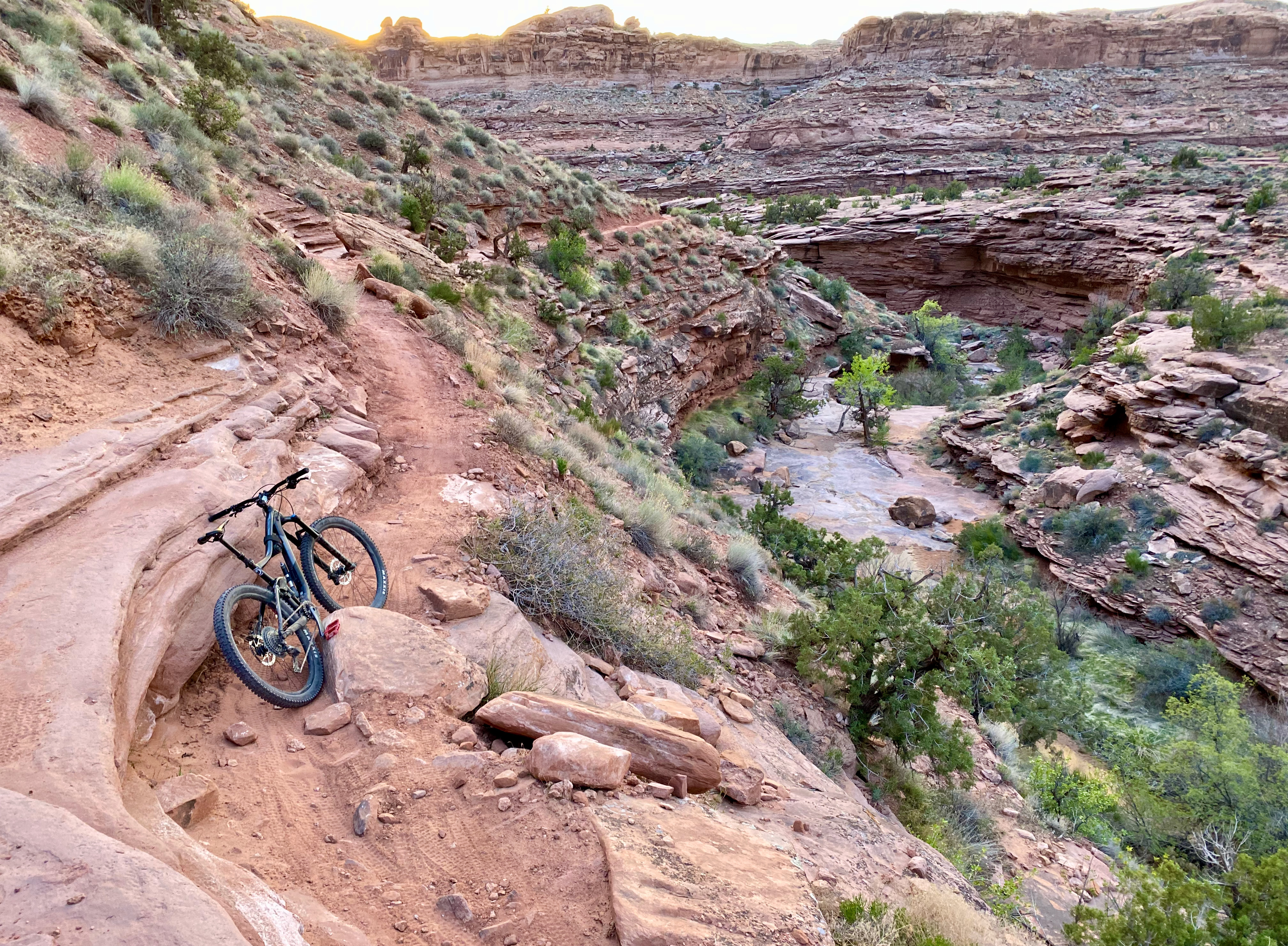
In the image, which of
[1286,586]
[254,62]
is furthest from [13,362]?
[1286,586]

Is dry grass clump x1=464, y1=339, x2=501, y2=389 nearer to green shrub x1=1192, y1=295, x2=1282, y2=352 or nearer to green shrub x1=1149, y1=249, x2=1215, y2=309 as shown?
green shrub x1=1192, y1=295, x2=1282, y2=352

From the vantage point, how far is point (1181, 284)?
24172 millimetres

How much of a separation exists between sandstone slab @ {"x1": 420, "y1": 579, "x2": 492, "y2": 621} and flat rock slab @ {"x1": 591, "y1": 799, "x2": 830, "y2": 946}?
190cm

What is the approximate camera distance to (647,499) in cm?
971

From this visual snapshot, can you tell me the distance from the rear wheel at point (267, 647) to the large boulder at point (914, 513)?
1681 centimetres

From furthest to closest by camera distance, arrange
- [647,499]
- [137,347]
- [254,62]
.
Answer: [254,62]
[647,499]
[137,347]

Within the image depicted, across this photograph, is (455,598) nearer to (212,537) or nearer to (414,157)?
(212,537)

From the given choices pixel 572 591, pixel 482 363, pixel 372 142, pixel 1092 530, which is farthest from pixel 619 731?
pixel 372 142

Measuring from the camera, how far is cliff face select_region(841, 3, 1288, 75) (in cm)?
5744

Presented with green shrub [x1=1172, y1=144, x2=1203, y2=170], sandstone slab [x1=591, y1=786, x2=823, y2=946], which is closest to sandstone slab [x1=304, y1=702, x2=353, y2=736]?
sandstone slab [x1=591, y1=786, x2=823, y2=946]

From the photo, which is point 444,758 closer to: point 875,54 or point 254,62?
point 254,62

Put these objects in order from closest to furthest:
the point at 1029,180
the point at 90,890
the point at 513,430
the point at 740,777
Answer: the point at 90,890, the point at 740,777, the point at 513,430, the point at 1029,180

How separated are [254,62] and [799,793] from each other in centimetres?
2210

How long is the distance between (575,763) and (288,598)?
201 centimetres
